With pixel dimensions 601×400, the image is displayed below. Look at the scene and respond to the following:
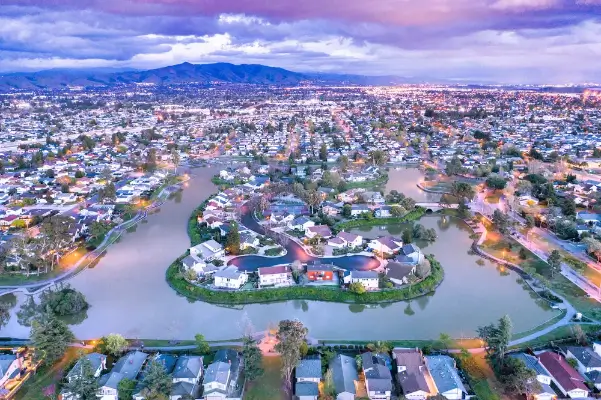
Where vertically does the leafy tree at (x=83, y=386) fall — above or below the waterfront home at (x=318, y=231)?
above

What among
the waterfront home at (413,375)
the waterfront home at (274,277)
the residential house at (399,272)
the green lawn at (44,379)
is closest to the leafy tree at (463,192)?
the residential house at (399,272)

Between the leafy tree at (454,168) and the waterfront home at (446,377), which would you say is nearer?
the waterfront home at (446,377)

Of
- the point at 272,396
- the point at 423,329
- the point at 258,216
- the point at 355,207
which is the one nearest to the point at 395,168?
the point at 355,207

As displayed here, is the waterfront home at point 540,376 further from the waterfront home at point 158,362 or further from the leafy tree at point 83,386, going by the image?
the leafy tree at point 83,386

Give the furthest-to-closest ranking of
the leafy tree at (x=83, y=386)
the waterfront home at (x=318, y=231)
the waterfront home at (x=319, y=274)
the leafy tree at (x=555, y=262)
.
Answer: the waterfront home at (x=318, y=231) < the leafy tree at (x=555, y=262) < the waterfront home at (x=319, y=274) < the leafy tree at (x=83, y=386)

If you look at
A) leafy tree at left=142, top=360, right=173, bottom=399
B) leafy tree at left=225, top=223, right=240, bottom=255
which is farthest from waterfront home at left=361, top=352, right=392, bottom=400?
leafy tree at left=225, top=223, right=240, bottom=255

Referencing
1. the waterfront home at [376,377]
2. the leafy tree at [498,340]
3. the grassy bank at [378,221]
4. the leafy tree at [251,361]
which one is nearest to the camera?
the waterfront home at [376,377]

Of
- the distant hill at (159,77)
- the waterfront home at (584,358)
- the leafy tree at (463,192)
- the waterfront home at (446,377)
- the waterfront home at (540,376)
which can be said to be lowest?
the distant hill at (159,77)

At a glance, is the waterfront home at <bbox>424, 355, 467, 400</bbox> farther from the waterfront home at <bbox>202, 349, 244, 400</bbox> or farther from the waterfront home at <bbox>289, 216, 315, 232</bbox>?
the waterfront home at <bbox>289, 216, 315, 232</bbox>
